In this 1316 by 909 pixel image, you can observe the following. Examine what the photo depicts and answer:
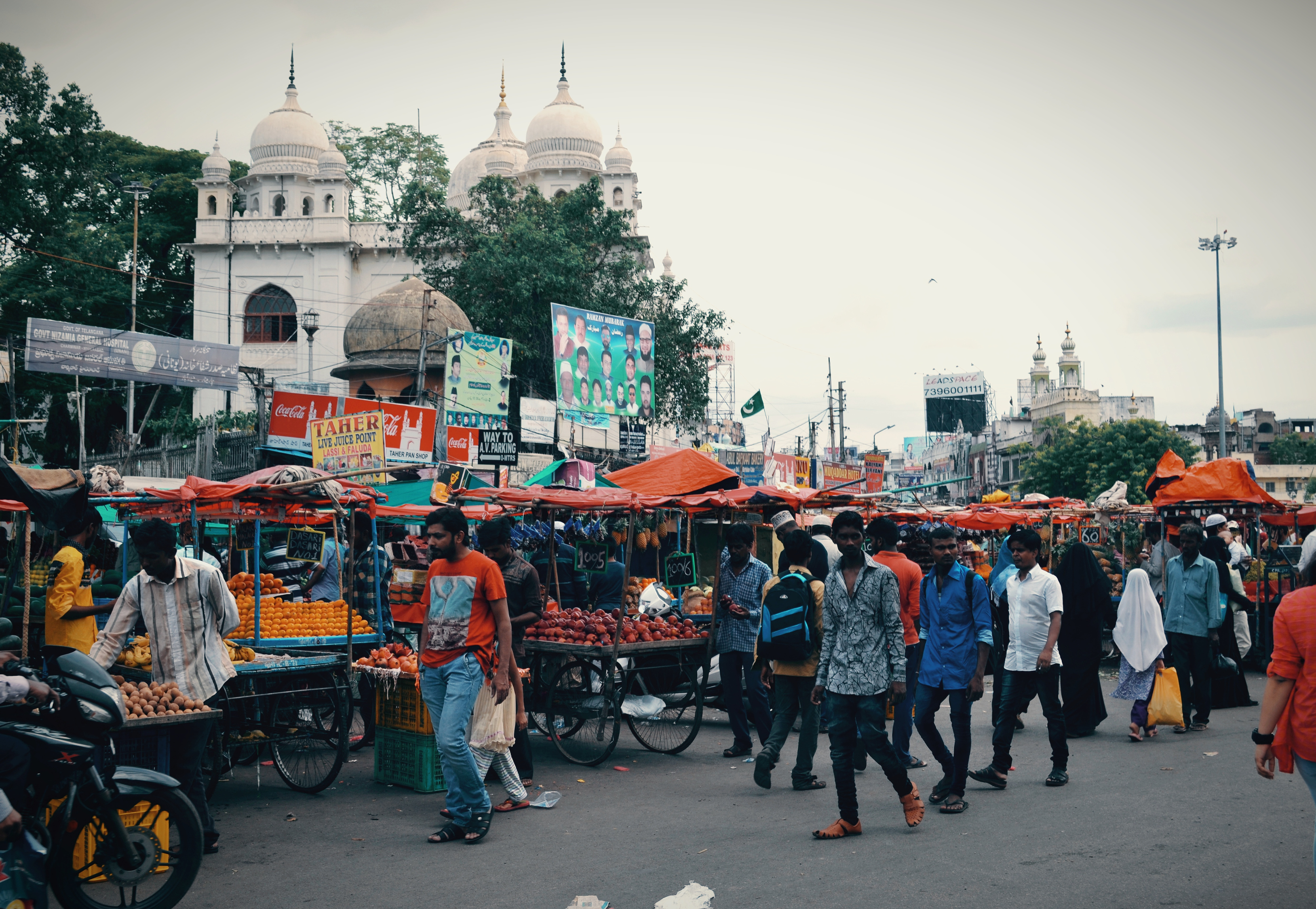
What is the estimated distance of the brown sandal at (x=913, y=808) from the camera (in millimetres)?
6129

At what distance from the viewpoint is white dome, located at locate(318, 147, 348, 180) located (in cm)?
4119

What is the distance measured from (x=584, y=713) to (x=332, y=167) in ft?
122

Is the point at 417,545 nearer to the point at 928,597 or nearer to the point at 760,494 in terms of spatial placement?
the point at 760,494

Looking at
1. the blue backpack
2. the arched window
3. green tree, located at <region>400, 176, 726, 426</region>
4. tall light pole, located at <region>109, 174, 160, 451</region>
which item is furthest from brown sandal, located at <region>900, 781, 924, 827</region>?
the arched window

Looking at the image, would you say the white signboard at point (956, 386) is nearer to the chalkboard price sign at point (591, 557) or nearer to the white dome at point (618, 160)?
the white dome at point (618, 160)

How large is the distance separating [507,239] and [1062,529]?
1988 centimetres

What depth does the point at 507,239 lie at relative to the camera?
1339 inches

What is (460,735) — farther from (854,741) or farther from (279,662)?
(854,741)

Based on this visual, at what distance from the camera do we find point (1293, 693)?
13.7 ft

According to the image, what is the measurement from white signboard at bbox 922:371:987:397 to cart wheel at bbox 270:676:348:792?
97240 millimetres

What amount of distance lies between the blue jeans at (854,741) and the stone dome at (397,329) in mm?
24882

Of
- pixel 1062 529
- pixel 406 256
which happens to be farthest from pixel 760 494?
pixel 406 256

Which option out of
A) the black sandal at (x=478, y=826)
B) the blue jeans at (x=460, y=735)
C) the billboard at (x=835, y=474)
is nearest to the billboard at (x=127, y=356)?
the billboard at (x=835, y=474)

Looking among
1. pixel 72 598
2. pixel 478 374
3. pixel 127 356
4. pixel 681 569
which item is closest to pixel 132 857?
pixel 72 598
